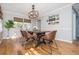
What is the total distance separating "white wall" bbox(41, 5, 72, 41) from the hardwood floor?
0.44 feet

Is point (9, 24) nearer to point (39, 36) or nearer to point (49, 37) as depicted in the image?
point (39, 36)

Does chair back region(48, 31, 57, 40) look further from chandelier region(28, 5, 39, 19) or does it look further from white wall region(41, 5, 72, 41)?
chandelier region(28, 5, 39, 19)

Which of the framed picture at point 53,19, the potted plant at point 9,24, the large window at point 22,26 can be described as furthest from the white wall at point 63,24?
the potted plant at point 9,24

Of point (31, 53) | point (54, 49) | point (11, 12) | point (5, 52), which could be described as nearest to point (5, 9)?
point (11, 12)

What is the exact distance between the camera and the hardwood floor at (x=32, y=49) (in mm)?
2037

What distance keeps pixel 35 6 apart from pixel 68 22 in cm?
62

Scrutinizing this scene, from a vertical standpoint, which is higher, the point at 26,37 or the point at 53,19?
the point at 53,19

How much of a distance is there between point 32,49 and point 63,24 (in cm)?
67

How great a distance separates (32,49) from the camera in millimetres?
2051

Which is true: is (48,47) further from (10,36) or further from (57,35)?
(10,36)

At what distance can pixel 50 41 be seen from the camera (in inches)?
81.8

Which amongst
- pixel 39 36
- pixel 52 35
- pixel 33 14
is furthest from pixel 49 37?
pixel 33 14

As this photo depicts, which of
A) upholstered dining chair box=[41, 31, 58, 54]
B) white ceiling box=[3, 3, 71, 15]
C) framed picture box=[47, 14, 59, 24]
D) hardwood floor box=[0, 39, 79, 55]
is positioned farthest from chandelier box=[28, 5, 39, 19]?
hardwood floor box=[0, 39, 79, 55]

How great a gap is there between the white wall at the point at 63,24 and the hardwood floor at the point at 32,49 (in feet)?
0.44
